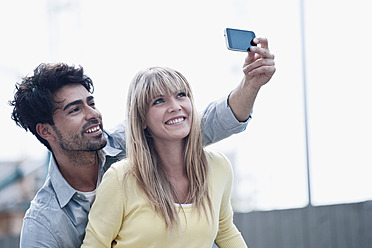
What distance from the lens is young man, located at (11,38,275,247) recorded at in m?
1.56

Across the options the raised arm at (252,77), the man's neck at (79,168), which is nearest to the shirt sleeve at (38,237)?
the man's neck at (79,168)

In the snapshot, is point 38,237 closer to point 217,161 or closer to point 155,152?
point 155,152

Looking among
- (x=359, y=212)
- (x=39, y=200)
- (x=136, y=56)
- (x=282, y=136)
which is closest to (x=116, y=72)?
(x=136, y=56)

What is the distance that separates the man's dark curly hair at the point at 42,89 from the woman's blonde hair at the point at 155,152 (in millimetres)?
252

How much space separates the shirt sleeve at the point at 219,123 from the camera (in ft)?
5.35

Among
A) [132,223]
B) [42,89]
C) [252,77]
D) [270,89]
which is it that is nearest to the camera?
[132,223]

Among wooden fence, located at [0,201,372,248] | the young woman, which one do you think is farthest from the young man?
wooden fence, located at [0,201,372,248]

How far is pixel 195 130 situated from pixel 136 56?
2.75 metres

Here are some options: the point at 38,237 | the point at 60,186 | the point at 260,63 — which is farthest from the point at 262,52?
the point at 38,237

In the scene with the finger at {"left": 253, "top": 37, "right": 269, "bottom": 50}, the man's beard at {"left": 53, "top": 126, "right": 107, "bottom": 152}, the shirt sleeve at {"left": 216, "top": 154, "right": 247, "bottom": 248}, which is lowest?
the shirt sleeve at {"left": 216, "top": 154, "right": 247, "bottom": 248}

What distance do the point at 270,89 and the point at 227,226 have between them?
2.80 m

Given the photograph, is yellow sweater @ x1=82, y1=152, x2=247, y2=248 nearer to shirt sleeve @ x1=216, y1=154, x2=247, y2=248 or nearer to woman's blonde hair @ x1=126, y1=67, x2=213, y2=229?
woman's blonde hair @ x1=126, y1=67, x2=213, y2=229

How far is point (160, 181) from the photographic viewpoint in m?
1.48

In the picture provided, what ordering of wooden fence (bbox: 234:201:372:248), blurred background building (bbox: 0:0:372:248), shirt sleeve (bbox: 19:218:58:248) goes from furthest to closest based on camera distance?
blurred background building (bbox: 0:0:372:248) → wooden fence (bbox: 234:201:372:248) → shirt sleeve (bbox: 19:218:58:248)
